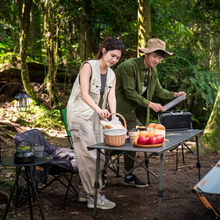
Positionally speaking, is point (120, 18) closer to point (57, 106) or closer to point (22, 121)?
point (57, 106)

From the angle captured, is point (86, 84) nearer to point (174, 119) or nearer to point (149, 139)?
point (149, 139)

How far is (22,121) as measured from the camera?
7.71 metres

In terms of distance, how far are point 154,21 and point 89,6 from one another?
2288mm

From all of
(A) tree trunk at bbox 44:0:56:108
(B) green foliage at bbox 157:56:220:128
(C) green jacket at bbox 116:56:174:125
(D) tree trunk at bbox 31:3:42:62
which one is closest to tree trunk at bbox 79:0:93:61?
(A) tree trunk at bbox 44:0:56:108

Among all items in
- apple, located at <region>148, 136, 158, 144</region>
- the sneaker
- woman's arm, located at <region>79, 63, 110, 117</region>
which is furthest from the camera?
the sneaker

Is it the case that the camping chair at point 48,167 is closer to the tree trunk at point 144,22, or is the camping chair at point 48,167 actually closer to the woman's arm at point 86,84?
the woman's arm at point 86,84

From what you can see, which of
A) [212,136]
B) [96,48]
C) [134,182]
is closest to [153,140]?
[134,182]

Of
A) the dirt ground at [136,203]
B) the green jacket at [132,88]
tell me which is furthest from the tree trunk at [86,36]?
the dirt ground at [136,203]

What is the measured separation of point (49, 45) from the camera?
27.3ft

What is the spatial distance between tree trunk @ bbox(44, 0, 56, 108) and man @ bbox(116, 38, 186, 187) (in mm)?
5194

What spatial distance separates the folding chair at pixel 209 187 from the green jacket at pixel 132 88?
4.30 ft

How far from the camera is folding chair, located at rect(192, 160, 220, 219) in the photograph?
2.29m

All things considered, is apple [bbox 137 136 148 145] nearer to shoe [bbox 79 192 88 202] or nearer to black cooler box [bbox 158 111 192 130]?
black cooler box [bbox 158 111 192 130]

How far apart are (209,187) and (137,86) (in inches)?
72.0
